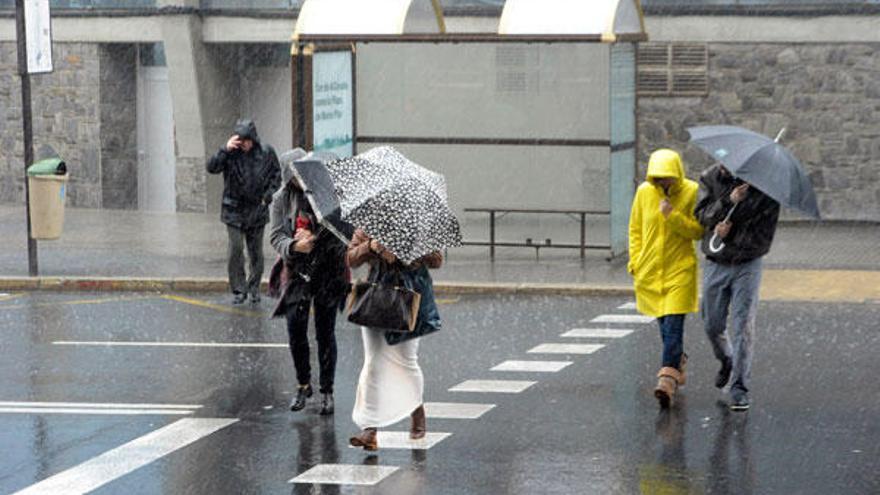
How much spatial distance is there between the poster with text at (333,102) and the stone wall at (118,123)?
7.92 m

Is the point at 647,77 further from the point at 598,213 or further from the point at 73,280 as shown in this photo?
the point at 73,280

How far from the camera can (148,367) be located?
13.9 meters

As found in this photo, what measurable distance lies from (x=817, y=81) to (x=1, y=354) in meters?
13.2

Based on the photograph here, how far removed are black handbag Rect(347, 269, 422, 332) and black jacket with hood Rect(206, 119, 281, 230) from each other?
7000 millimetres

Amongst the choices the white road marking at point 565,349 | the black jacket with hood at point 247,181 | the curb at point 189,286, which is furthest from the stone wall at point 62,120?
the white road marking at point 565,349

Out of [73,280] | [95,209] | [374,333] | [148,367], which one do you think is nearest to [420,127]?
[73,280]

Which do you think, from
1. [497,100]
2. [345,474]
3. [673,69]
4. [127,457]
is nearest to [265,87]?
[673,69]

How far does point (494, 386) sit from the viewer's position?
1286cm

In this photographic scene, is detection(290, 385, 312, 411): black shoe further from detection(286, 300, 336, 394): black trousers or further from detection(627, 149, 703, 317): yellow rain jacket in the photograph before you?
detection(627, 149, 703, 317): yellow rain jacket

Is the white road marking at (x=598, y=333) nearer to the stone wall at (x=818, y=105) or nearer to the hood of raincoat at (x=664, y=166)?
the hood of raincoat at (x=664, y=166)

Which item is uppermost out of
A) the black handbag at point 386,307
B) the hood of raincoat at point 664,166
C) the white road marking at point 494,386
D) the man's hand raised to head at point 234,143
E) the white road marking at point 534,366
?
the hood of raincoat at point 664,166

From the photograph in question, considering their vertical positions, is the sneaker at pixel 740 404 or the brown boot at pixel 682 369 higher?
the brown boot at pixel 682 369

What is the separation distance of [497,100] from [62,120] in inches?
357

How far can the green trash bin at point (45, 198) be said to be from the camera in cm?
2055
